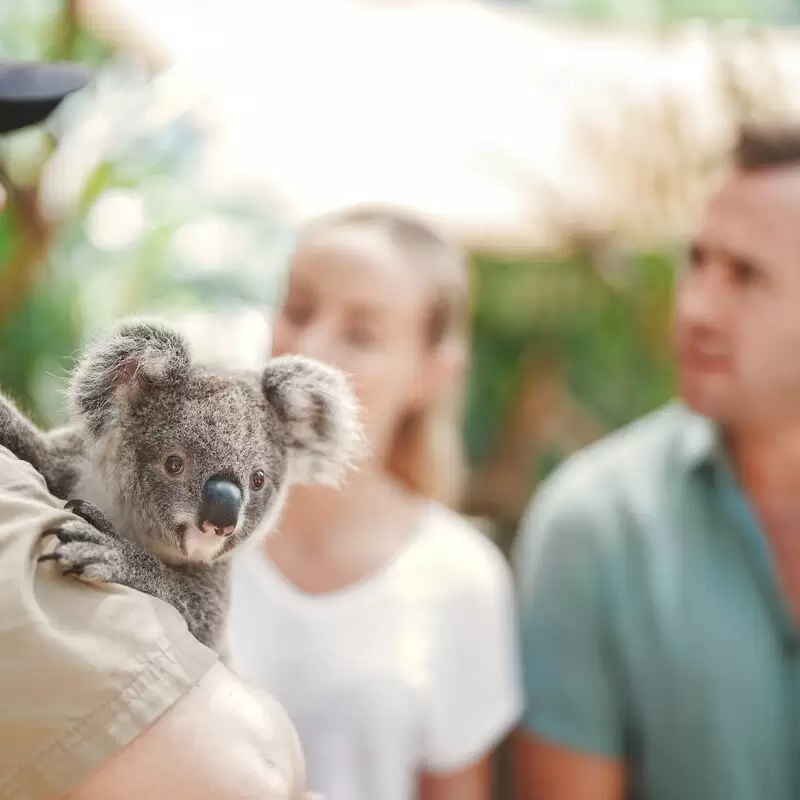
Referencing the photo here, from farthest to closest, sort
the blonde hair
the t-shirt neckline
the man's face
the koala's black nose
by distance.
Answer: the man's face
the blonde hair
the t-shirt neckline
the koala's black nose

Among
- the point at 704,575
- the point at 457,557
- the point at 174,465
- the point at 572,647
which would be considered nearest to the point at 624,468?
the point at 704,575

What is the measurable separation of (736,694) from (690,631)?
0.13 metres

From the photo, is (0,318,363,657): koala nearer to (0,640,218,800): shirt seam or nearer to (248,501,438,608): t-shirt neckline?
(0,640,218,800): shirt seam

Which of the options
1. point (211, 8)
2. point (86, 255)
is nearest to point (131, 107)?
point (86, 255)

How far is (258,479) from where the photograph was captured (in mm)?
552

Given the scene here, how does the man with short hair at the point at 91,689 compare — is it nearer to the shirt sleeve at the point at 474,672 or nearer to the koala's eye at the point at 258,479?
the koala's eye at the point at 258,479

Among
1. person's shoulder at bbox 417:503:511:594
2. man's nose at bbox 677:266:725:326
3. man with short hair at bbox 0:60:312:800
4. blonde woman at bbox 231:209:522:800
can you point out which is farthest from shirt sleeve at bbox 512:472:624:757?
man with short hair at bbox 0:60:312:800

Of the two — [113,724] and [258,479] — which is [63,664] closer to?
[113,724]

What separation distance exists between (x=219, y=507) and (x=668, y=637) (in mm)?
1367

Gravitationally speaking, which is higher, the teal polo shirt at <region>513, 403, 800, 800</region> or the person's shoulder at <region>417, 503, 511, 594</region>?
the person's shoulder at <region>417, 503, 511, 594</region>

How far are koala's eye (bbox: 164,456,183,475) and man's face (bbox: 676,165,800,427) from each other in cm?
128

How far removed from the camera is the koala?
52cm

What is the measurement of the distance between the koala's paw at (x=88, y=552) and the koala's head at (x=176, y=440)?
0.9 inches

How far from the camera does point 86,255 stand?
212 centimetres
